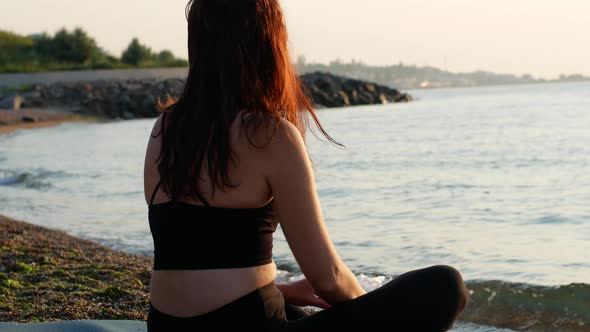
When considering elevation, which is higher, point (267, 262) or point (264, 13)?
point (264, 13)

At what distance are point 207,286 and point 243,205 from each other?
0.21 m

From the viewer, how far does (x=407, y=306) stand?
2021 millimetres

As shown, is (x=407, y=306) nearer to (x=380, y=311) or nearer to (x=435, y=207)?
(x=380, y=311)

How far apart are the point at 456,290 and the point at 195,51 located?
85cm

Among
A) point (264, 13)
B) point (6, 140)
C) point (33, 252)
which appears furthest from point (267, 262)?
point (6, 140)

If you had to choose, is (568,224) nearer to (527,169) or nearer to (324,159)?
(527,169)

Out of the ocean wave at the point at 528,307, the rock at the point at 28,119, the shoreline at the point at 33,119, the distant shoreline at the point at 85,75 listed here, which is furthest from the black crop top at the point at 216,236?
the distant shoreline at the point at 85,75

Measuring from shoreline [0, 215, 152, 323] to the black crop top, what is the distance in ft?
6.61

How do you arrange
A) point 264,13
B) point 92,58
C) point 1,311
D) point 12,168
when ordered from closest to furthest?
point 264,13 → point 1,311 → point 12,168 → point 92,58

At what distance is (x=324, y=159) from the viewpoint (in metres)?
16.5

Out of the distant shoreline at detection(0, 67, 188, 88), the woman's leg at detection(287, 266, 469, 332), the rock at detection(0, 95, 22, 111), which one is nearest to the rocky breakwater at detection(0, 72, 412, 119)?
the rock at detection(0, 95, 22, 111)

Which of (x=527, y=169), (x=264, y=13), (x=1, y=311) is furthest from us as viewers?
(x=527, y=169)

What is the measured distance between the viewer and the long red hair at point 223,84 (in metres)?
2.00

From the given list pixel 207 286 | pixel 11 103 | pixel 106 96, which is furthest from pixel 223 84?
pixel 106 96
